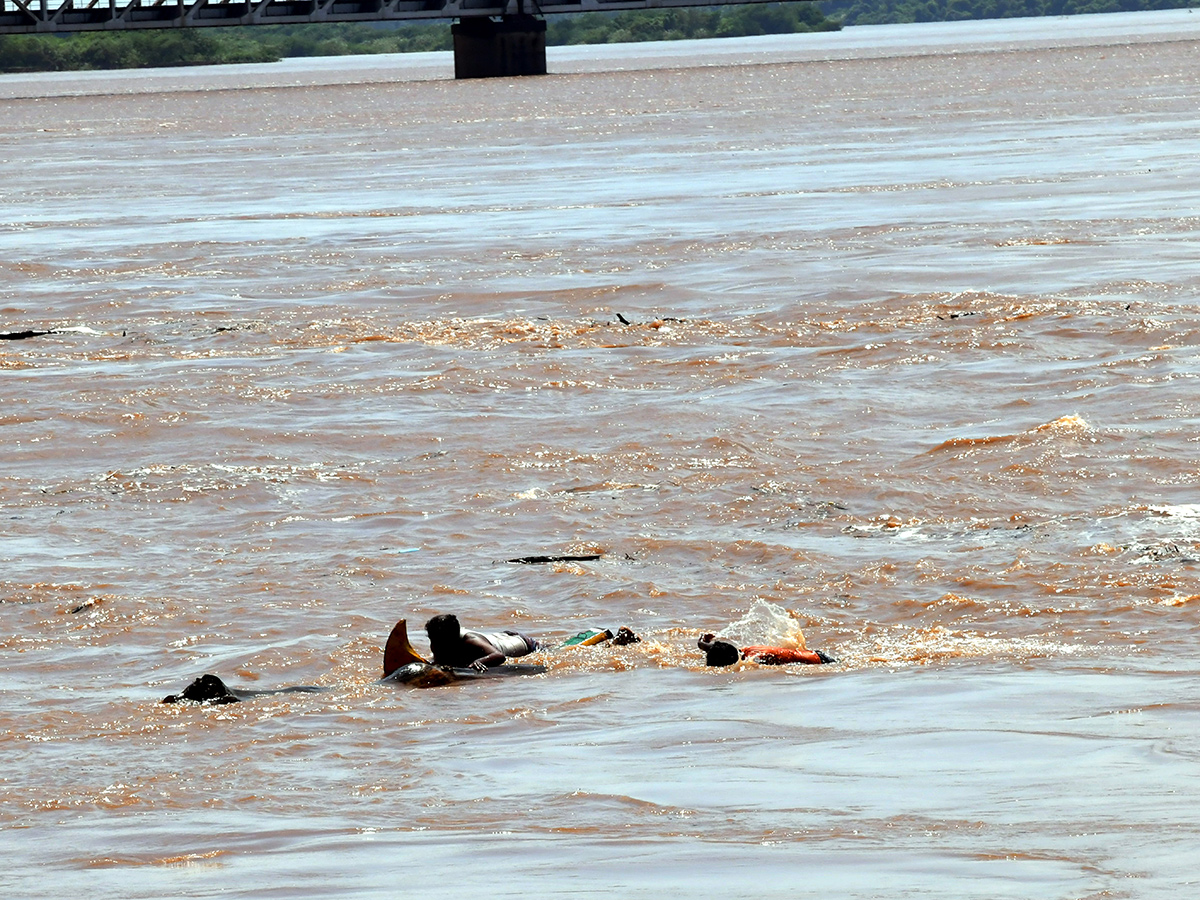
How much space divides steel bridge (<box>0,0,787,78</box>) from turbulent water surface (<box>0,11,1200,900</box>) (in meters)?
63.5

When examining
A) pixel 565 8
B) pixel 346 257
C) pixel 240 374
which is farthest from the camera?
pixel 565 8

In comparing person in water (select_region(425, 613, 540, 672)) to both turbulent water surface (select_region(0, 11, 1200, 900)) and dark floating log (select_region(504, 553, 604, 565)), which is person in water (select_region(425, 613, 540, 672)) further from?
dark floating log (select_region(504, 553, 604, 565))

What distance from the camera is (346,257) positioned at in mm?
26594

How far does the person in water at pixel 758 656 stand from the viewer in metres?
8.60

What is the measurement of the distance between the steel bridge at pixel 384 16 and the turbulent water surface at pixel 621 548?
6352 cm

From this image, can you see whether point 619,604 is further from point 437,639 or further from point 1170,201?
point 1170,201

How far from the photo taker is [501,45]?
10300cm

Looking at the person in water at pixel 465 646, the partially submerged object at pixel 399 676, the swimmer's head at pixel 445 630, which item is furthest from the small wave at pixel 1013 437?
the partially submerged object at pixel 399 676

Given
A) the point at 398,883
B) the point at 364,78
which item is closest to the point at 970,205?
the point at 398,883

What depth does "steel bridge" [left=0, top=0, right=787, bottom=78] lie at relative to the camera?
9044 centimetres

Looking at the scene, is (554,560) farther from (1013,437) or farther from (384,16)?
(384,16)

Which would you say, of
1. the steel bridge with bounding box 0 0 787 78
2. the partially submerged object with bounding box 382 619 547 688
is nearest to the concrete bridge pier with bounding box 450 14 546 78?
the steel bridge with bounding box 0 0 787 78

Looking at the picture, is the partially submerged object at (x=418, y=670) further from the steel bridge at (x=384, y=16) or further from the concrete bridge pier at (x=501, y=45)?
the concrete bridge pier at (x=501, y=45)

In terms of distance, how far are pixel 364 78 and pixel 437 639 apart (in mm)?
113691
